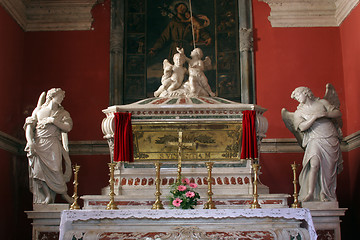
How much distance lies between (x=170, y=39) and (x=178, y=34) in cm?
17

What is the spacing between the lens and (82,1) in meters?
9.81

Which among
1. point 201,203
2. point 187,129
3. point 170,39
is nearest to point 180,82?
point 187,129

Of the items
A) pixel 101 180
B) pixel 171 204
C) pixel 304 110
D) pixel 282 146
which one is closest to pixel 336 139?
pixel 304 110

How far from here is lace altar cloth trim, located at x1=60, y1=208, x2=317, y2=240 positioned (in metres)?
6.16

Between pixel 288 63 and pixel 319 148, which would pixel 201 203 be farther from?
pixel 288 63

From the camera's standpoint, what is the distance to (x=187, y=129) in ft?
25.7

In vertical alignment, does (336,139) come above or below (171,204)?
above

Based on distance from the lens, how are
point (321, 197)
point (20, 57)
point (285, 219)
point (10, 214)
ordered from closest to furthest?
point (285, 219) < point (321, 197) < point (10, 214) < point (20, 57)

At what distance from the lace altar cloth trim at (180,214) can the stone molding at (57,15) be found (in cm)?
440

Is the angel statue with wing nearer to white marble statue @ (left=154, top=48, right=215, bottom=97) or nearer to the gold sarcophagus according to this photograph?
the gold sarcophagus

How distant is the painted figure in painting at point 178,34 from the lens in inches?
383

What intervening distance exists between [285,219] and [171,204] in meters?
1.26

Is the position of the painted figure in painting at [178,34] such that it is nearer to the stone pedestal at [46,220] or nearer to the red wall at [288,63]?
the red wall at [288,63]

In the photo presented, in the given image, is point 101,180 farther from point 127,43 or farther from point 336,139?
point 336,139
